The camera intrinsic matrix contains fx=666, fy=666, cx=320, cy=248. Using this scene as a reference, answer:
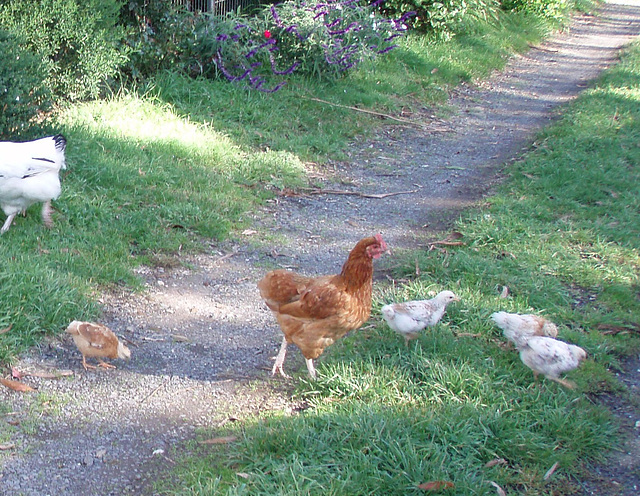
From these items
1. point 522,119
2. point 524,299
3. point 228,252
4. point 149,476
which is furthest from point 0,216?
point 522,119

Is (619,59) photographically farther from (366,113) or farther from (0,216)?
(0,216)

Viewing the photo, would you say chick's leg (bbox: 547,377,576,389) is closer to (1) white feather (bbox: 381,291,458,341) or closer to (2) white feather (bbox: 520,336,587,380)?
(2) white feather (bbox: 520,336,587,380)

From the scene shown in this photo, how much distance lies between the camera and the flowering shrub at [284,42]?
9664 millimetres

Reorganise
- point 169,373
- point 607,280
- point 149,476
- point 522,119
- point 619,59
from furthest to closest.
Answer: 1. point 619,59
2. point 522,119
3. point 607,280
4. point 169,373
5. point 149,476

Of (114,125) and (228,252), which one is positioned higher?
(114,125)

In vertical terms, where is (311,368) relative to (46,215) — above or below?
below

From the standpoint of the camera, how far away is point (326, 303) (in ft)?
13.2

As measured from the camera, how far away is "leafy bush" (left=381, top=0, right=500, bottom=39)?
45.0 feet

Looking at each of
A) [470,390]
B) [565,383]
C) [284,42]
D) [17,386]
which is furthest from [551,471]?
[284,42]

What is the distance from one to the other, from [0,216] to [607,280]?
518 centimetres

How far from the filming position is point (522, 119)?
431 inches

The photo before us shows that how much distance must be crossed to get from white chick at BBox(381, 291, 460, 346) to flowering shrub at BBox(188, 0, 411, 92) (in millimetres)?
5955

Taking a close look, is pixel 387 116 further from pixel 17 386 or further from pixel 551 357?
pixel 17 386

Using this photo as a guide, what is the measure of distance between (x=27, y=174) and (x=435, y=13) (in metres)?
10.8
